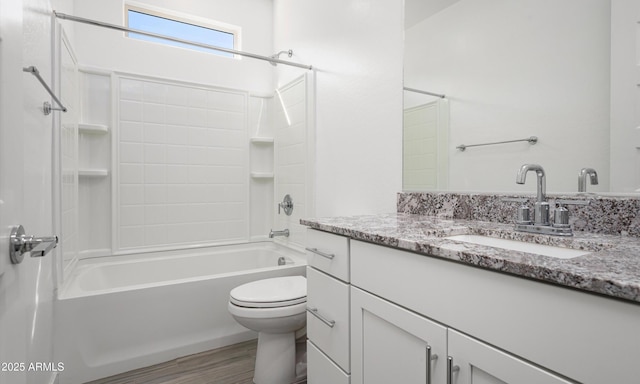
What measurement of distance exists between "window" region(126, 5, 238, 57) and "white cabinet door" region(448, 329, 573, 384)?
292 centimetres

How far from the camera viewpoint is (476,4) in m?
1.35

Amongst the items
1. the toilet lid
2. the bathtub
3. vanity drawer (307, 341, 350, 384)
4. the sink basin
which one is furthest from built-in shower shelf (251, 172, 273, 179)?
the sink basin

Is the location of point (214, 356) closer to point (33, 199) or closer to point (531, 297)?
point (33, 199)

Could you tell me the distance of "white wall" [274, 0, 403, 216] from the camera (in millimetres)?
1731

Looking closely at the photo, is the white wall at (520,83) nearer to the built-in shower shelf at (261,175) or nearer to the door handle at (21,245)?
the door handle at (21,245)

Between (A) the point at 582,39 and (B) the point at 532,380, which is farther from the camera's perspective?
(A) the point at 582,39

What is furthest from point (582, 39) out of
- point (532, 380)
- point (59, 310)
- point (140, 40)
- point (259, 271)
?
point (140, 40)

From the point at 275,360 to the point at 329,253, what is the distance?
0.86m

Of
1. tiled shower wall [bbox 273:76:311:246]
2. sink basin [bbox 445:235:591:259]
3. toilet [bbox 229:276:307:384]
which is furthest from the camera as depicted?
tiled shower wall [bbox 273:76:311:246]

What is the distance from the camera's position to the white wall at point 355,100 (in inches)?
68.2

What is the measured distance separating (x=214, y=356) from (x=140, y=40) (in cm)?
249

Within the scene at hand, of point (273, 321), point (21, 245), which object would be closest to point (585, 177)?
point (273, 321)

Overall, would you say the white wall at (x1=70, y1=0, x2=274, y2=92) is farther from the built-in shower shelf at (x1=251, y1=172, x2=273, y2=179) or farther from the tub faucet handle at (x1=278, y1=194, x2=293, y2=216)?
the tub faucet handle at (x1=278, y1=194, x2=293, y2=216)

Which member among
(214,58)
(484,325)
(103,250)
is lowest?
(103,250)
